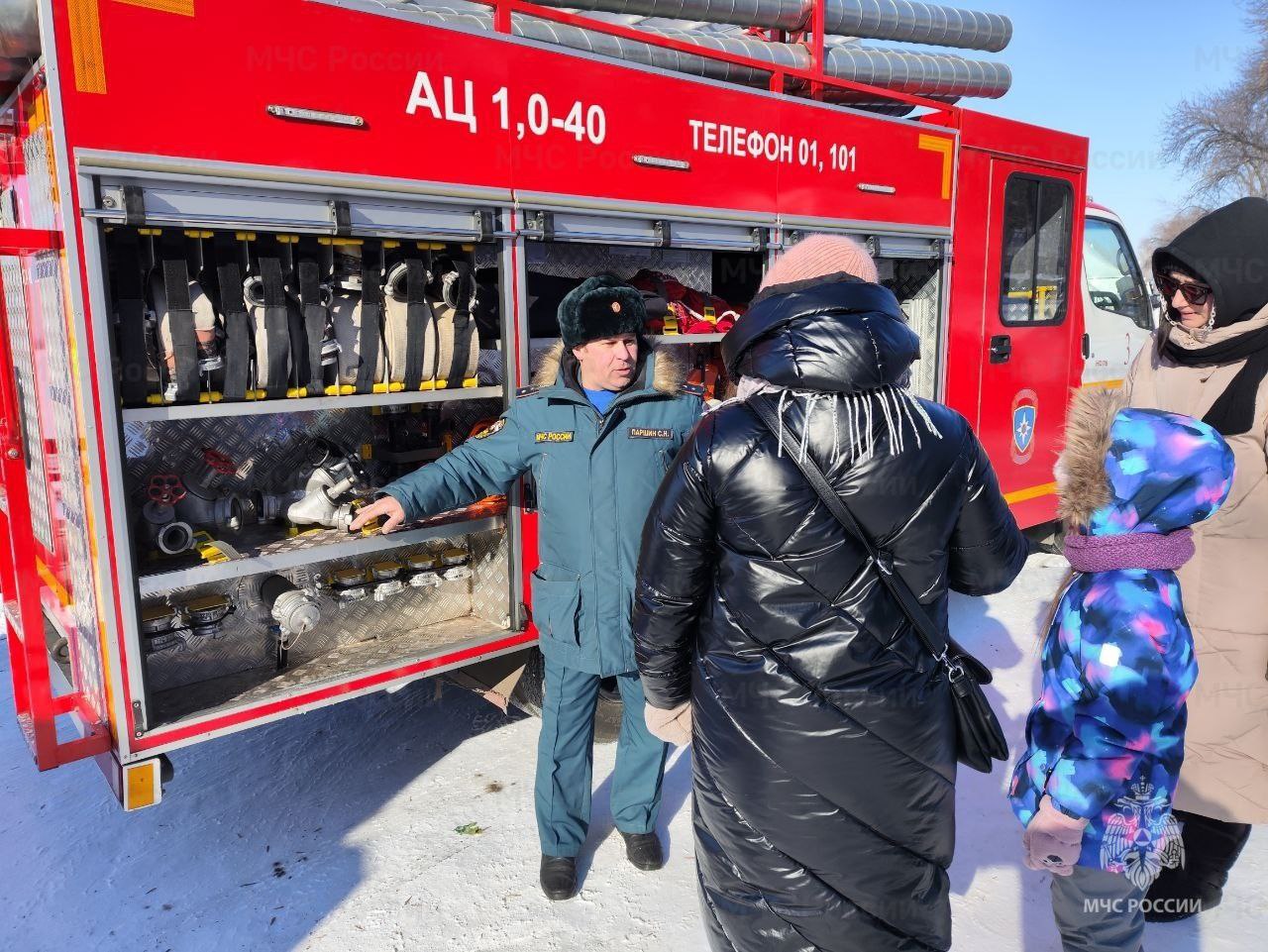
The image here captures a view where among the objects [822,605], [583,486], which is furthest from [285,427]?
[822,605]

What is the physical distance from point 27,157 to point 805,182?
2784mm

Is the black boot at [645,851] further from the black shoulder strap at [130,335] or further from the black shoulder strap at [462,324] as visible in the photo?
the black shoulder strap at [130,335]

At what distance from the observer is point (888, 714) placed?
61.2 inches

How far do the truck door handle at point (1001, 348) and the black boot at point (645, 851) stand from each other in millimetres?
3311

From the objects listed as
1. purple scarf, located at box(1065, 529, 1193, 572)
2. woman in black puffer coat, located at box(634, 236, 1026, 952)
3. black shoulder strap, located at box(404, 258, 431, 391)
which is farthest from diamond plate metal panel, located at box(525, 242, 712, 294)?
purple scarf, located at box(1065, 529, 1193, 572)

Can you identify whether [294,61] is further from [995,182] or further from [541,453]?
[995,182]

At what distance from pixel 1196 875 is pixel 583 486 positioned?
79.5 inches

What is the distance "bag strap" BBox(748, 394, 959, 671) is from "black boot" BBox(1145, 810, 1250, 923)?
4.48 feet

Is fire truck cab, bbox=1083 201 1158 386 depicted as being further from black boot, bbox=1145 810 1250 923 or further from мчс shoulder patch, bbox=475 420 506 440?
мчс shoulder patch, bbox=475 420 506 440

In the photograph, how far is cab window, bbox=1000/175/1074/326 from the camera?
491 centimetres

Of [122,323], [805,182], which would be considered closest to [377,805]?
[122,323]

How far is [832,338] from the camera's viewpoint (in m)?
1.48

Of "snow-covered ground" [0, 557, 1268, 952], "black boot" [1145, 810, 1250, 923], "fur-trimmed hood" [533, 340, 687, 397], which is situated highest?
"fur-trimmed hood" [533, 340, 687, 397]

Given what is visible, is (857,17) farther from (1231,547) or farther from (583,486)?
(1231,547)
